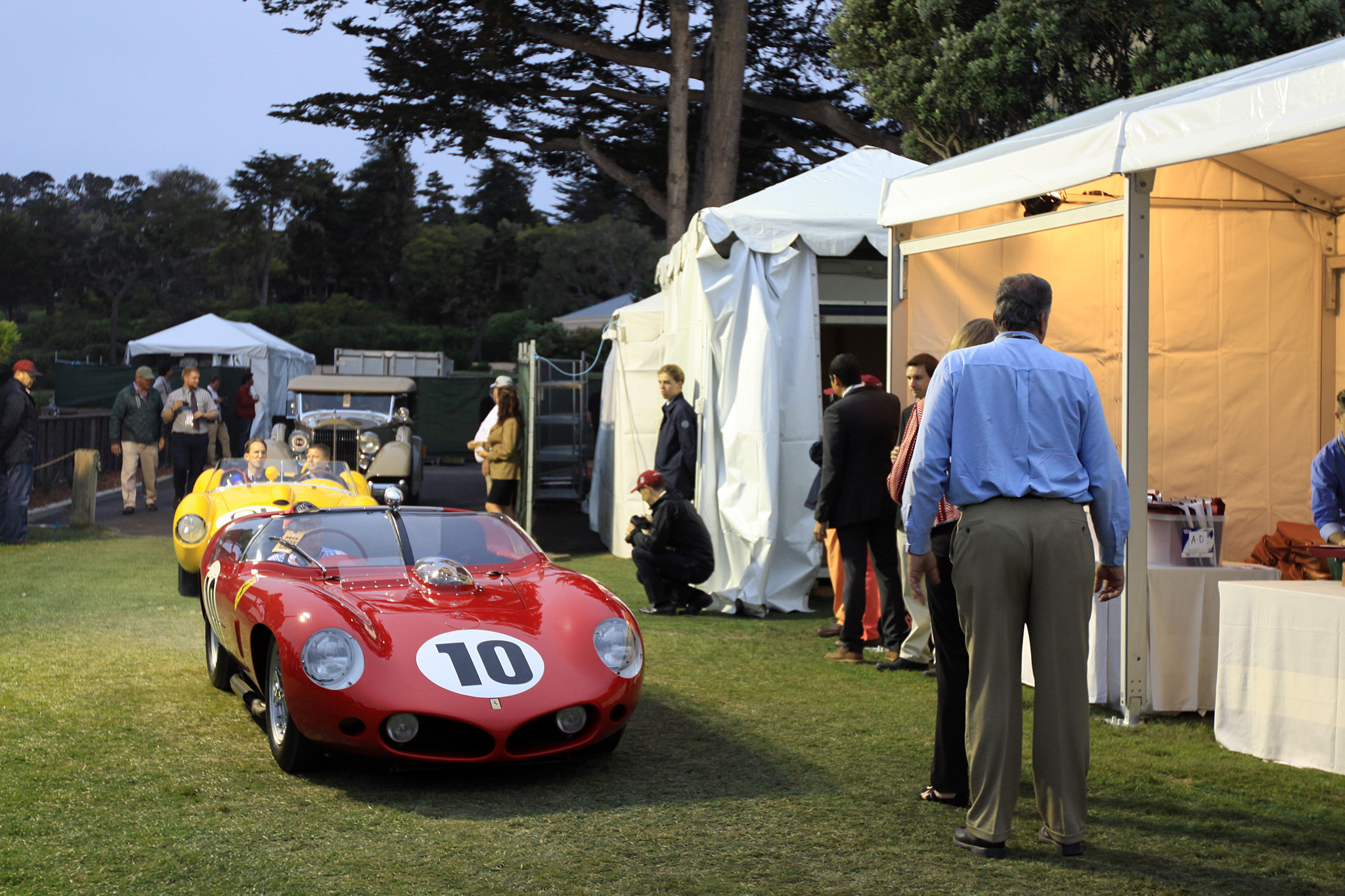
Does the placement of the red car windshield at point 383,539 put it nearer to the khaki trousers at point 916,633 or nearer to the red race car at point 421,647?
the red race car at point 421,647

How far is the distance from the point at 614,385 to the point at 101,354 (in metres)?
43.8

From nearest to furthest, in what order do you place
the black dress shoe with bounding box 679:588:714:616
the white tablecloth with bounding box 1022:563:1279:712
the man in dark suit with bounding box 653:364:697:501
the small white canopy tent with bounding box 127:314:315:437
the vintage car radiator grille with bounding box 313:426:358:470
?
the white tablecloth with bounding box 1022:563:1279:712 < the black dress shoe with bounding box 679:588:714:616 < the man in dark suit with bounding box 653:364:697:501 < the vintage car radiator grille with bounding box 313:426:358:470 < the small white canopy tent with bounding box 127:314:315:437

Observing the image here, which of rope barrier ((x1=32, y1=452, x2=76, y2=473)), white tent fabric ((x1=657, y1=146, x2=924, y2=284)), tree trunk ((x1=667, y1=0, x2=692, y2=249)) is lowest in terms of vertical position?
rope barrier ((x1=32, y1=452, x2=76, y2=473))

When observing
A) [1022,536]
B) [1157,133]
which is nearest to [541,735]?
[1022,536]

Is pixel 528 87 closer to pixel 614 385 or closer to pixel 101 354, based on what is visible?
pixel 614 385

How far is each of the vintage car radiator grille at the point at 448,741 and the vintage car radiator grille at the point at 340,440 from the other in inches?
471

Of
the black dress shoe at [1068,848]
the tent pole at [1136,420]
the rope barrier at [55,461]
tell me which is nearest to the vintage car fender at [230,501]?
the tent pole at [1136,420]

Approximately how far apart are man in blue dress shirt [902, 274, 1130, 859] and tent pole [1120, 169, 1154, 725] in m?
1.80

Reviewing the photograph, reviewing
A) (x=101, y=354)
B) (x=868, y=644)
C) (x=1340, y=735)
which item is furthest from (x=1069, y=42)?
(x=101, y=354)

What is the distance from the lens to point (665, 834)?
159 inches

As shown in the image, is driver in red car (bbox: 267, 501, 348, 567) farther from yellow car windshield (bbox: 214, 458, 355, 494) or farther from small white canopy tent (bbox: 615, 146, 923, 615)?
small white canopy tent (bbox: 615, 146, 923, 615)

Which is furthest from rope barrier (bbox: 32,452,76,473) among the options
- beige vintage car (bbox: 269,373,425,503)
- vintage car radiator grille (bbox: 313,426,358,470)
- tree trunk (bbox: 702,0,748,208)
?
tree trunk (bbox: 702,0,748,208)

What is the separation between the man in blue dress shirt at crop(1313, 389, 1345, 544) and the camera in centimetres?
602

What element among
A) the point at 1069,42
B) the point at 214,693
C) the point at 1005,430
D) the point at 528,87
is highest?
the point at 528,87
